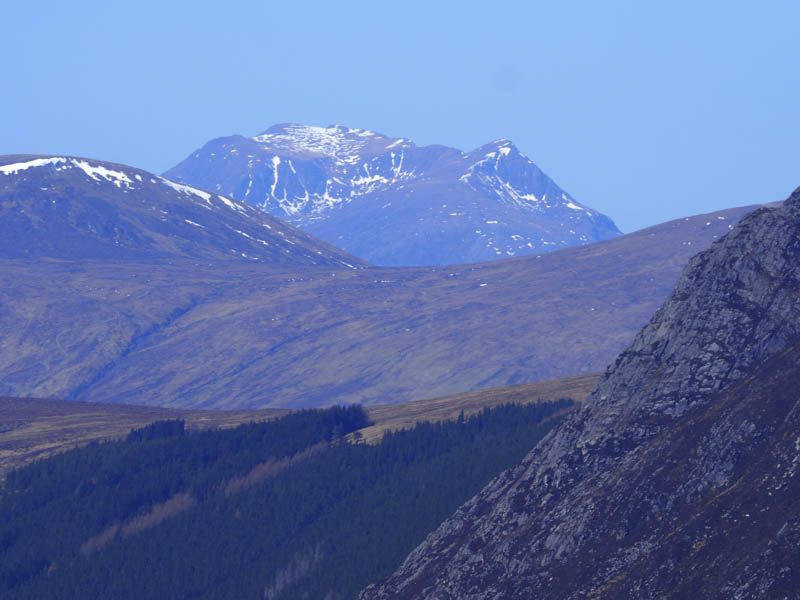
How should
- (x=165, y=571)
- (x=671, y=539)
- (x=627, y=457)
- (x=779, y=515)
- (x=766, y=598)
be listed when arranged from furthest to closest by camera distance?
(x=165, y=571) → (x=627, y=457) → (x=671, y=539) → (x=779, y=515) → (x=766, y=598)

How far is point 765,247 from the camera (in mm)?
103938

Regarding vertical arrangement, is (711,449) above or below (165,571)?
above

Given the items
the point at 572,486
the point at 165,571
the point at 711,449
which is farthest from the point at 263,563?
the point at 711,449

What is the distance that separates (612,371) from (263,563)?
108061mm

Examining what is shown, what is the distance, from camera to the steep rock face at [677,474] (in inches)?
3031

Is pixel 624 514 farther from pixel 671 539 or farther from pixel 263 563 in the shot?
pixel 263 563

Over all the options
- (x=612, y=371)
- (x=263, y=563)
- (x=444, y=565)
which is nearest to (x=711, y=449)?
(x=612, y=371)

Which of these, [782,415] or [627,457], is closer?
[782,415]

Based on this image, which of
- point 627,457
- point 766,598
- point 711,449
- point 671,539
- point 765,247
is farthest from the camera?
point 765,247

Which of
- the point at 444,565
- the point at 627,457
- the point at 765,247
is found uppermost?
the point at 765,247

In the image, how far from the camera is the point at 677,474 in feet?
292

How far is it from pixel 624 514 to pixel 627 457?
7.67 meters

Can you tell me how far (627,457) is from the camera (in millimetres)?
96875

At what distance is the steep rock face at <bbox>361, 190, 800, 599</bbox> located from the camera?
77.0m
